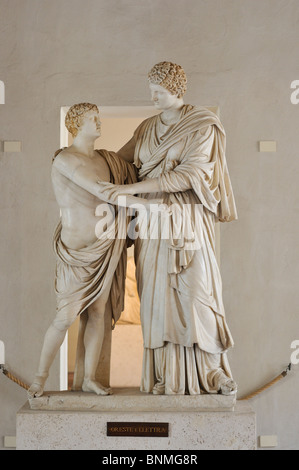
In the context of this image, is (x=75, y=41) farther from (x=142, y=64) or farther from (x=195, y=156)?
(x=195, y=156)

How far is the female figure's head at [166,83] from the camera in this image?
4414 millimetres

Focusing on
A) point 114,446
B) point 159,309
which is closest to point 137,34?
point 159,309

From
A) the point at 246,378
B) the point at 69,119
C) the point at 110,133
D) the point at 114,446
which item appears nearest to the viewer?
the point at 114,446

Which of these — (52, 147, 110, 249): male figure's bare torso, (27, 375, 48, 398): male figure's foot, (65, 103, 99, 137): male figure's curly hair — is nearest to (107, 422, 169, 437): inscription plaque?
(27, 375, 48, 398): male figure's foot

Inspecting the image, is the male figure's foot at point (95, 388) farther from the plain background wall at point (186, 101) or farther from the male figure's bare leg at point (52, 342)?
the plain background wall at point (186, 101)

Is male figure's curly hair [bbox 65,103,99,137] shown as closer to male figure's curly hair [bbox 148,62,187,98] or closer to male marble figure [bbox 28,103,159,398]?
male marble figure [bbox 28,103,159,398]

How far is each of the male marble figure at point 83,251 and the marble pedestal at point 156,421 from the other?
0.21 meters

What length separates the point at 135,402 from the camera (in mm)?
4281

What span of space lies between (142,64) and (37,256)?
83.0 inches

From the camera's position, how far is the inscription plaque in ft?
13.7

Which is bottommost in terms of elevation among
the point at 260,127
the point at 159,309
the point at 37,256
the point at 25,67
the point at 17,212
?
the point at 159,309

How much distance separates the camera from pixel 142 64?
269 inches

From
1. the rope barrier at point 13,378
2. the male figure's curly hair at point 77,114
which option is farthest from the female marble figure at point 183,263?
the rope barrier at point 13,378

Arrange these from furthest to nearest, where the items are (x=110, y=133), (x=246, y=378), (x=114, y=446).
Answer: (x=110, y=133), (x=246, y=378), (x=114, y=446)
